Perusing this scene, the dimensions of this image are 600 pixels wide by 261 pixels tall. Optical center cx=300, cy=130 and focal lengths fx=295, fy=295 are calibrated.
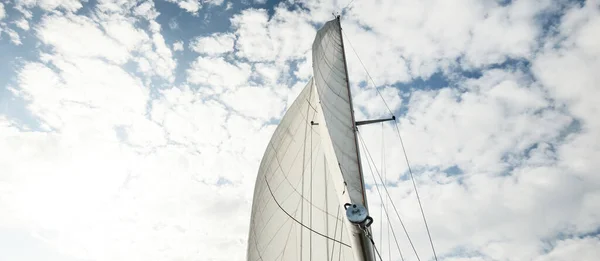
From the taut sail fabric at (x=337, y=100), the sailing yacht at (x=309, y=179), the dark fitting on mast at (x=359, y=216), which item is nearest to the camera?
the dark fitting on mast at (x=359, y=216)

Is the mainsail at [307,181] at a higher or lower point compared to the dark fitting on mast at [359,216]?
higher

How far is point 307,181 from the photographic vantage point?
562 centimetres

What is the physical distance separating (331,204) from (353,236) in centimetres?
256

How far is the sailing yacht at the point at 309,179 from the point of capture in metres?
3.85

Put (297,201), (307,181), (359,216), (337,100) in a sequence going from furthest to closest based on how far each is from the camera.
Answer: (307,181) → (337,100) → (297,201) → (359,216)

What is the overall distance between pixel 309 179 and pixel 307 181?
7cm

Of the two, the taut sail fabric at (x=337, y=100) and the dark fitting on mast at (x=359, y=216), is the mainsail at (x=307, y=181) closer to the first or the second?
the taut sail fabric at (x=337, y=100)

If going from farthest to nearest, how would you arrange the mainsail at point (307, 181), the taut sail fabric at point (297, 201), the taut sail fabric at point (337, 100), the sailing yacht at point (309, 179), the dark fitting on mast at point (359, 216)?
the taut sail fabric at point (297, 201) → the mainsail at point (307, 181) → the sailing yacht at point (309, 179) → the taut sail fabric at point (337, 100) → the dark fitting on mast at point (359, 216)

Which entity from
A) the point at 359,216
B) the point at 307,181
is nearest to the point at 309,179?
the point at 307,181

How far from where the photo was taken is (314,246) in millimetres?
4770

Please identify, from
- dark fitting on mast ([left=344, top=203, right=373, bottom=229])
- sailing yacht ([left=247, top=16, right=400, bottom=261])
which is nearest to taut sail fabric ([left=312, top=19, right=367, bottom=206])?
sailing yacht ([left=247, top=16, right=400, bottom=261])

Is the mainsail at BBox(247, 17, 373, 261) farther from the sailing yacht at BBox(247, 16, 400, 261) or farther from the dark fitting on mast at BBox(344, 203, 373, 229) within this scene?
the dark fitting on mast at BBox(344, 203, 373, 229)

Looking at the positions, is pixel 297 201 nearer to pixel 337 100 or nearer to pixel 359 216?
pixel 337 100

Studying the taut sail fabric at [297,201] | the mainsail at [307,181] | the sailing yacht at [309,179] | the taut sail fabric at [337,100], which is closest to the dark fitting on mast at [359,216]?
the taut sail fabric at [337,100]
